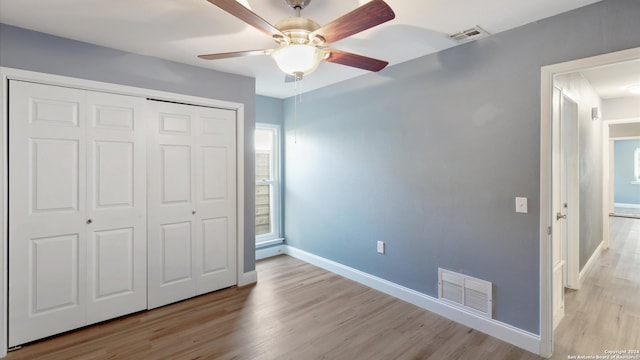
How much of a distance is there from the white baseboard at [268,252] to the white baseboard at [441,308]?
80 cm

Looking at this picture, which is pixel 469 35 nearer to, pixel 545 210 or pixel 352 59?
pixel 352 59

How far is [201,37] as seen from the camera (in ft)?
8.07

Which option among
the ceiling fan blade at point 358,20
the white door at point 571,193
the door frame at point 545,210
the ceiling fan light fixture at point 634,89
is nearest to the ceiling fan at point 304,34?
the ceiling fan blade at point 358,20

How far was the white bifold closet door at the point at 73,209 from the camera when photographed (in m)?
2.33

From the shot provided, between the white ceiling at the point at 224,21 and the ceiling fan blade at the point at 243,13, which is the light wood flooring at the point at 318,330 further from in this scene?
the white ceiling at the point at 224,21

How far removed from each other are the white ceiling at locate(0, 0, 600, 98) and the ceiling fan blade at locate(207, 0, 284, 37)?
1.10 ft

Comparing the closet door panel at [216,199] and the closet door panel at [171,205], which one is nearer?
the closet door panel at [171,205]

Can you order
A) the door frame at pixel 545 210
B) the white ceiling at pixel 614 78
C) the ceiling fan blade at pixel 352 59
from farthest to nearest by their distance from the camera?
1. the white ceiling at pixel 614 78
2. the door frame at pixel 545 210
3. the ceiling fan blade at pixel 352 59

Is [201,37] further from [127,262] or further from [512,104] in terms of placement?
[512,104]

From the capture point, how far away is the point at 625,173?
30.7 ft

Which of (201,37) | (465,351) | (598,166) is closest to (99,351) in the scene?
(201,37)

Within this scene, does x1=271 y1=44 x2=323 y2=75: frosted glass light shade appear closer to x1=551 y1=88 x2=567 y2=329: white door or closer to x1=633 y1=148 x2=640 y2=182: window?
x1=551 y1=88 x2=567 y2=329: white door

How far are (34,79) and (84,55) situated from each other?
417 mm

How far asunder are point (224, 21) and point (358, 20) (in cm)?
125
